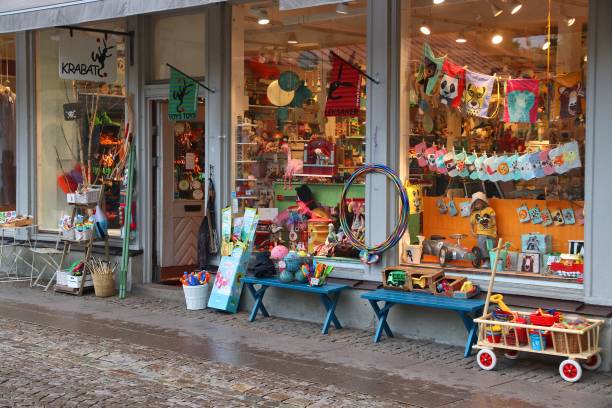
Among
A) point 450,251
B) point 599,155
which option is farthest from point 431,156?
point 599,155

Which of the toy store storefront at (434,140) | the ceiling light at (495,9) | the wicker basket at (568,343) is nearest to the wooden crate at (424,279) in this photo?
the toy store storefront at (434,140)

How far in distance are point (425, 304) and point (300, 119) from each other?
313 cm

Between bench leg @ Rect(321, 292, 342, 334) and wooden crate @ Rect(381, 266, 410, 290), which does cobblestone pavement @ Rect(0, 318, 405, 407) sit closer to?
bench leg @ Rect(321, 292, 342, 334)

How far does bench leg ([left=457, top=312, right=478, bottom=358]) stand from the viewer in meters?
8.23

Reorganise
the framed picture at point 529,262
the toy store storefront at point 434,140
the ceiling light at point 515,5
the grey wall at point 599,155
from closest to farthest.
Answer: the grey wall at point 599,155
the toy store storefront at point 434,140
the framed picture at point 529,262
the ceiling light at point 515,5

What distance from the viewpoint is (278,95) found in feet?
35.6

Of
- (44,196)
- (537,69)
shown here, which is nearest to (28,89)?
(44,196)

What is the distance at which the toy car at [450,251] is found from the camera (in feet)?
30.2

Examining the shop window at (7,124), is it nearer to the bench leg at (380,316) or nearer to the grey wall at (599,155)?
the bench leg at (380,316)

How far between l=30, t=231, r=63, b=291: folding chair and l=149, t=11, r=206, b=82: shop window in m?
2.68

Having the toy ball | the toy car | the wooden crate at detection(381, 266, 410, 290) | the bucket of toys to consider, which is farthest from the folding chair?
the toy car

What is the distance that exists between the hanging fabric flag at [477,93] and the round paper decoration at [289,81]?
223 cm

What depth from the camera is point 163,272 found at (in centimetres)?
1219

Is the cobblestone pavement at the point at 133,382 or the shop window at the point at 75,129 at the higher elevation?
the shop window at the point at 75,129
